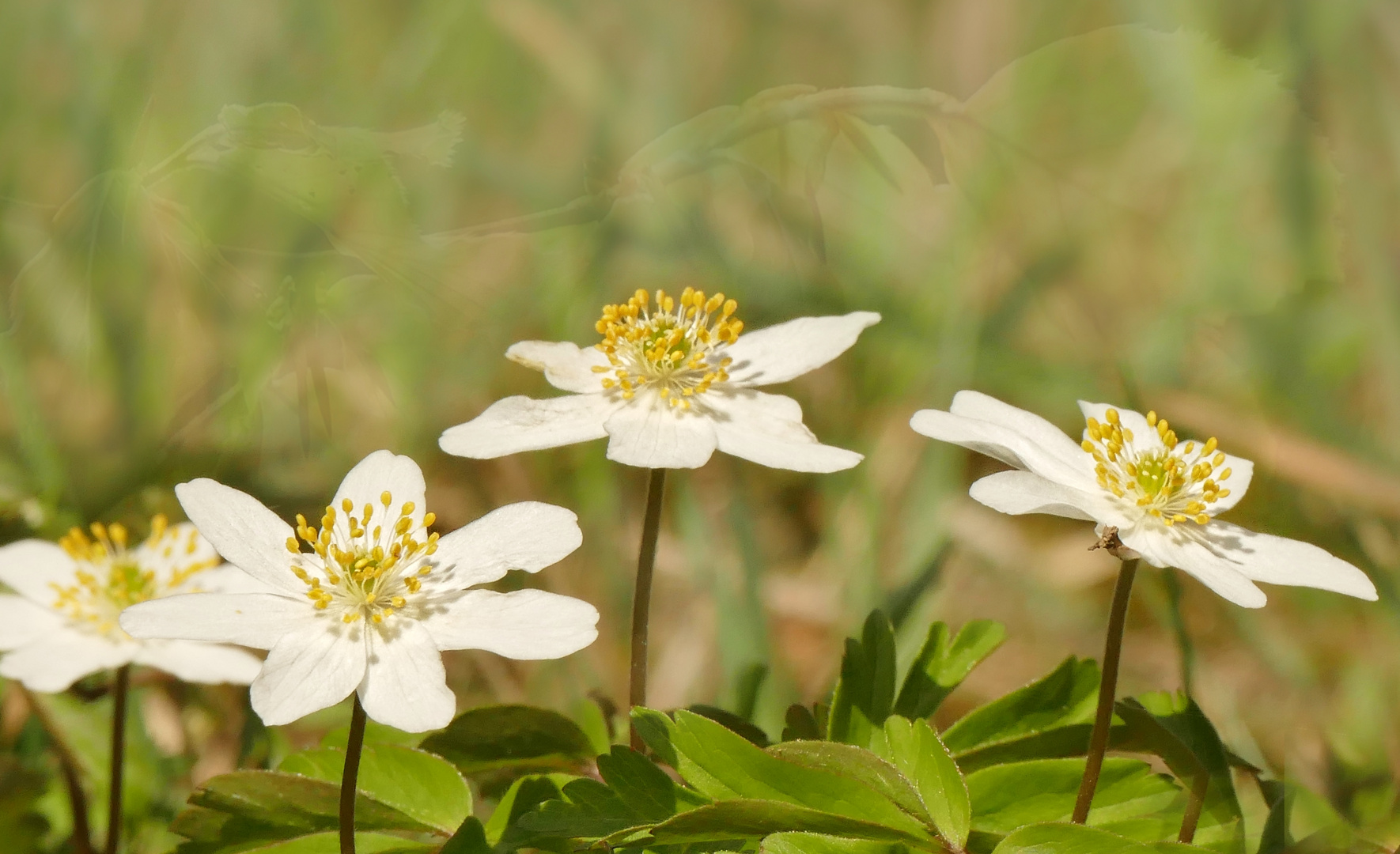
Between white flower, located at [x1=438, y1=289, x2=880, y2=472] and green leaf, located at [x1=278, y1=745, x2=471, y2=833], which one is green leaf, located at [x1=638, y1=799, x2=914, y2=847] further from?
white flower, located at [x1=438, y1=289, x2=880, y2=472]

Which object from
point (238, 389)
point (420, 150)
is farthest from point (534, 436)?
point (420, 150)

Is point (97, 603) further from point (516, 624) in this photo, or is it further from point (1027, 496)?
point (1027, 496)

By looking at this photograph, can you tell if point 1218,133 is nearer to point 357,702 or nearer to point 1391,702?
point 1391,702

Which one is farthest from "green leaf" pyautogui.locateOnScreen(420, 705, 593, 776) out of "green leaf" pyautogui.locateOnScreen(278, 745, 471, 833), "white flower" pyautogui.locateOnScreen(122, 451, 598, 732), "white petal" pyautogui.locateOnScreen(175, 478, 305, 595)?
"white petal" pyautogui.locateOnScreen(175, 478, 305, 595)

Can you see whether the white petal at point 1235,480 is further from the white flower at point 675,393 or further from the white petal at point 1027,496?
the white flower at point 675,393

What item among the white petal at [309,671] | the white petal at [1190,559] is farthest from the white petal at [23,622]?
the white petal at [1190,559]

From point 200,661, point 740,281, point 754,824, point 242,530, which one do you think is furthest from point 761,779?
point 740,281
